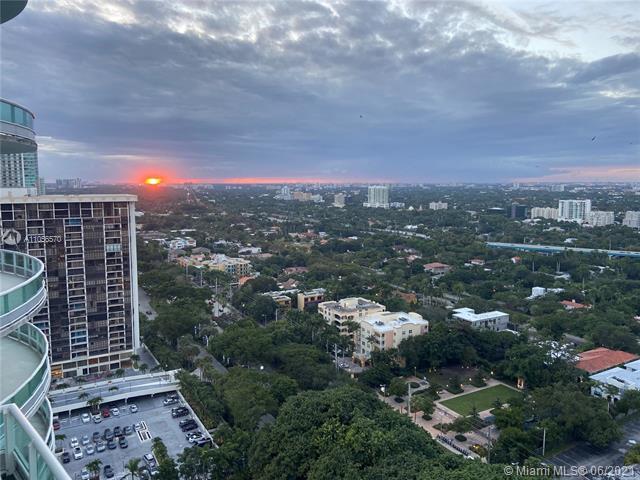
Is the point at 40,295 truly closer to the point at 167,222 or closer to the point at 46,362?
the point at 46,362

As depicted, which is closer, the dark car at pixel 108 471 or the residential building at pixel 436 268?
the dark car at pixel 108 471

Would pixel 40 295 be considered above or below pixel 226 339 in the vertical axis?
above

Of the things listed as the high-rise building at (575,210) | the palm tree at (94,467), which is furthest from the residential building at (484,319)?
the high-rise building at (575,210)

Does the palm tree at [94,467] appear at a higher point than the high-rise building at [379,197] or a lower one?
lower

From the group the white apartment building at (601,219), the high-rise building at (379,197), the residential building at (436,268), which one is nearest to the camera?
the residential building at (436,268)

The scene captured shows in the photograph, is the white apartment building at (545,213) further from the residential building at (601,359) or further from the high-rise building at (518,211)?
the residential building at (601,359)

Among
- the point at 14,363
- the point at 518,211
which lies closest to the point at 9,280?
the point at 14,363

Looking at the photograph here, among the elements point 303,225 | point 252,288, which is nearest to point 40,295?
point 252,288

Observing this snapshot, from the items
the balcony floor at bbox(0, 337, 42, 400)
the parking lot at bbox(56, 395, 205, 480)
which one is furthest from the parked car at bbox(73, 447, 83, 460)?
the balcony floor at bbox(0, 337, 42, 400)
